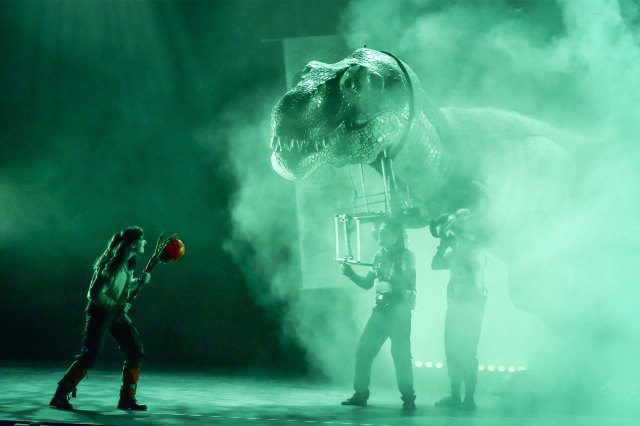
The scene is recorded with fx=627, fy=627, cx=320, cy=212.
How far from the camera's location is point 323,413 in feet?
14.9

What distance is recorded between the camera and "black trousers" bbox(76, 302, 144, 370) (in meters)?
4.20

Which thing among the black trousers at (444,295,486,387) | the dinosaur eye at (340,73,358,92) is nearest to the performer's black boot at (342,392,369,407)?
the black trousers at (444,295,486,387)

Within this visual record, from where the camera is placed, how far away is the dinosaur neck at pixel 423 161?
4398 millimetres

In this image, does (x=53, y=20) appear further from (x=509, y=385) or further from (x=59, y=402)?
(x=509, y=385)

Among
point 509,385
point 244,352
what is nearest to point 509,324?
point 509,385

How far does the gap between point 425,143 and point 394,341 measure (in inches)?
60.8

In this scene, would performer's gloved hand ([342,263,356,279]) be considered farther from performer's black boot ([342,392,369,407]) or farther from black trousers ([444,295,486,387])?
performer's black boot ([342,392,369,407])

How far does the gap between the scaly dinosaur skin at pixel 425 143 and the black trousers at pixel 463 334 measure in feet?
1.91

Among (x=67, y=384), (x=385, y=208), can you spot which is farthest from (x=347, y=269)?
(x=67, y=384)

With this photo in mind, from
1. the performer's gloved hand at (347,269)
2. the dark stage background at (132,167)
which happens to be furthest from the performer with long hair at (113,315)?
the dark stage background at (132,167)

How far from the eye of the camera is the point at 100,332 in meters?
4.22

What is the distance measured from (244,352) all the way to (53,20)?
499 centimetres

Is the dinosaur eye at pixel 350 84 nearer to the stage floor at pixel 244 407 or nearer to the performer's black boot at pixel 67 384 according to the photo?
the stage floor at pixel 244 407

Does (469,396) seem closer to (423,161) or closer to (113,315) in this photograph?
(423,161)
